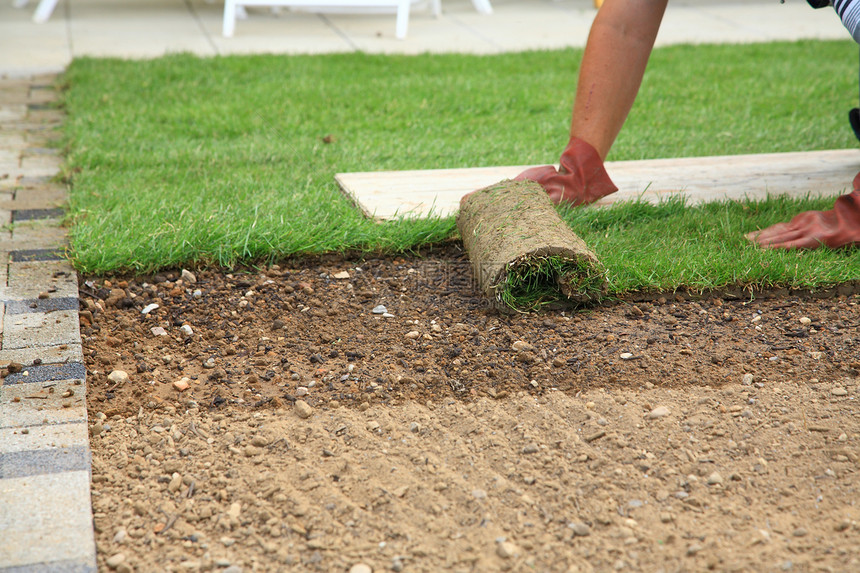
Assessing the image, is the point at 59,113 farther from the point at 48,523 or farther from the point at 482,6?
the point at 482,6

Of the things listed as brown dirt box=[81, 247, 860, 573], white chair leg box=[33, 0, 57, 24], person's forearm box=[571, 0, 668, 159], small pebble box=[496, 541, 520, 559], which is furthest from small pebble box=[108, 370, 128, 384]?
white chair leg box=[33, 0, 57, 24]

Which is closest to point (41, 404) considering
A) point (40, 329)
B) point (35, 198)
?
point (40, 329)

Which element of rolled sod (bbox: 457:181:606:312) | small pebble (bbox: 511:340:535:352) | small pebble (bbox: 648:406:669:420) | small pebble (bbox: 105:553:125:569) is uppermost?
rolled sod (bbox: 457:181:606:312)

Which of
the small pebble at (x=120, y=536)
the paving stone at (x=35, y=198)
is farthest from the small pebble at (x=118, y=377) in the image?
the paving stone at (x=35, y=198)

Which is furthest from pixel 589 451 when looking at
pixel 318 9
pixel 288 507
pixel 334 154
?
pixel 318 9

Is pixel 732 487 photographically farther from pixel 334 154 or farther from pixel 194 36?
pixel 194 36

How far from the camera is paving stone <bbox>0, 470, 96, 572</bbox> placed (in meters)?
1.56

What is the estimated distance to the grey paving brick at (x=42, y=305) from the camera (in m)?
2.52

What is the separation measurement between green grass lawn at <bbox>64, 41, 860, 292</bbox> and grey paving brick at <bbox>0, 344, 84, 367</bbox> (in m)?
0.52

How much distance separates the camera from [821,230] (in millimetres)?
2936

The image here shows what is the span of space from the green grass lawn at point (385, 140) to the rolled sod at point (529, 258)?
0.20m

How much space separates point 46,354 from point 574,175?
1940mm

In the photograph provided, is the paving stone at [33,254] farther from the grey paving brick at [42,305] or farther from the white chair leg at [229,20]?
the white chair leg at [229,20]

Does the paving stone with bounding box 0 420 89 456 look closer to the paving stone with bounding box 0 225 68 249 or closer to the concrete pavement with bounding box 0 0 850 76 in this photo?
the paving stone with bounding box 0 225 68 249
